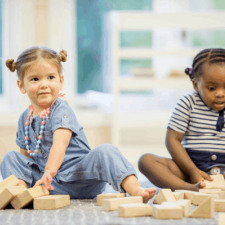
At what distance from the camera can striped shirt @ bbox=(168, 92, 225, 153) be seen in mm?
1758

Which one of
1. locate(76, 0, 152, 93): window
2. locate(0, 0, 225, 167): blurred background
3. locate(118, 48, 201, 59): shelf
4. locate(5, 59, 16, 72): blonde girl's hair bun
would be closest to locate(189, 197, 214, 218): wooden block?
locate(5, 59, 16, 72): blonde girl's hair bun

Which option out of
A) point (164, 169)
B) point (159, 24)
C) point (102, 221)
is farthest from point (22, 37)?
point (102, 221)

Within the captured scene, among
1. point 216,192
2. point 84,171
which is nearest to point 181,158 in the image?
point 216,192

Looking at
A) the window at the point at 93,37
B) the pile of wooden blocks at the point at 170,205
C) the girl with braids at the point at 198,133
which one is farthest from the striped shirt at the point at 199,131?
the window at the point at 93,37

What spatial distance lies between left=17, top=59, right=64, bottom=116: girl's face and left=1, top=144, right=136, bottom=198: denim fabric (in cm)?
19

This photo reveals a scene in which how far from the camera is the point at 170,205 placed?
3.94 feet

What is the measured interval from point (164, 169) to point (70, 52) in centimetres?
166

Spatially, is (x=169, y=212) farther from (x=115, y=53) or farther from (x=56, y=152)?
(x=115, y=53)

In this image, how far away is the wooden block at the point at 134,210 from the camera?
3.89 ft

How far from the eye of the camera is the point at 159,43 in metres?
3.28

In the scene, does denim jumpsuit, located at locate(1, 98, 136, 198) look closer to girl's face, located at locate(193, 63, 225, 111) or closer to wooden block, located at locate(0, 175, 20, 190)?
wooden block, located at locate(0, 175, 20, 190)

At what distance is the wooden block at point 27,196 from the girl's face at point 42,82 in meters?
0.29

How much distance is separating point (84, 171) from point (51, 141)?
0.14 m

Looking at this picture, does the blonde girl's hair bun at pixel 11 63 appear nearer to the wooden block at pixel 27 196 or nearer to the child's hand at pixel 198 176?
the wooden block at pixel 27 196
